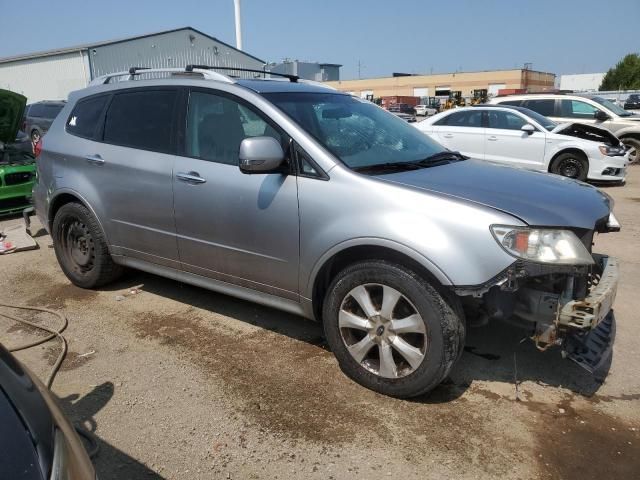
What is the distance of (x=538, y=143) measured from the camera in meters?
10.1

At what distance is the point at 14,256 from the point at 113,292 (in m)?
2.08

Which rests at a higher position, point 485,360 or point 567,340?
point 567,340

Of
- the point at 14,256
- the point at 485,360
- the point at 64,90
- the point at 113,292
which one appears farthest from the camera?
the point at 64,90

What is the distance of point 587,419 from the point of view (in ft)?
9.39

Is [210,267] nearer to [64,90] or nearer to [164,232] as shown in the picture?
[164,232]

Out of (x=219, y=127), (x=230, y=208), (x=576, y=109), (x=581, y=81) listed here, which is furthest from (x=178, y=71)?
(x=581, y=81)

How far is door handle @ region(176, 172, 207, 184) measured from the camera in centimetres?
361

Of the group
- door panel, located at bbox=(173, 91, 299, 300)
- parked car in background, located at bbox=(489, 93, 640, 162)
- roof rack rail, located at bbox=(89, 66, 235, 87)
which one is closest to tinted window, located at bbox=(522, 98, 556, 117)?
parked car in background, located at bbox=(489, 93, 640, 162)

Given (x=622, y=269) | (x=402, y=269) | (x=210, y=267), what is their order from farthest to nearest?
(x=622, y=269) → (x=210, y=267) → (x=402, y=269)

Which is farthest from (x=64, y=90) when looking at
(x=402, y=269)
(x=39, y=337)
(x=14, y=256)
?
(x=402, y=269)

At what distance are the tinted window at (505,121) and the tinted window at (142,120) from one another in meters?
8.07

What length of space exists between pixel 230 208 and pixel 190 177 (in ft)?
1.41

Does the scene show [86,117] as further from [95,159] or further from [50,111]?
[50,111]

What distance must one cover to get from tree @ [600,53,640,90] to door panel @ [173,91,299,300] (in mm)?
72869
